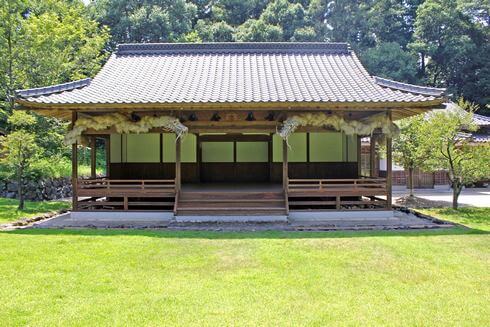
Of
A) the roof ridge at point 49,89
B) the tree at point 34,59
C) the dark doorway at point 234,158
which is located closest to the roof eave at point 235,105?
the roof ridge at point 49,89

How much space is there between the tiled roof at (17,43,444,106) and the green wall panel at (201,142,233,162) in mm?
2377

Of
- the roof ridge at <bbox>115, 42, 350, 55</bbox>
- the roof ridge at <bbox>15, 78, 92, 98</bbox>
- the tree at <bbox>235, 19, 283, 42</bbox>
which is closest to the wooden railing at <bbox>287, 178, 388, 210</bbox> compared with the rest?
the roof ridge at <bbox>115, 42, 350, 55</bbox>

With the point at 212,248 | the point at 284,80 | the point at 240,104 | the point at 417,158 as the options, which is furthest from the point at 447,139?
the point at 212,248

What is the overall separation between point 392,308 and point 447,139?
31.8 feet

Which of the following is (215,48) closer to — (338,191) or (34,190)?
(338,191)

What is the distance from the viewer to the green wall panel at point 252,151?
523 inches

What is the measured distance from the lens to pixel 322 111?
10.5m

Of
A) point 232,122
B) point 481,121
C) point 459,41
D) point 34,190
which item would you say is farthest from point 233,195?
point 459,41

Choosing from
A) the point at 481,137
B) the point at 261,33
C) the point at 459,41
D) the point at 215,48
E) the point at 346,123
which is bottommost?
the point at 346,123

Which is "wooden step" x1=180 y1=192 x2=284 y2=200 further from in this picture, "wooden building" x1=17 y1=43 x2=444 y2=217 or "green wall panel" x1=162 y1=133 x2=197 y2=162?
"green wall panel" x1=162 y1=133 x2=197 y2=162

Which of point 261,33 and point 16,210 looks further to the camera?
point 261,33

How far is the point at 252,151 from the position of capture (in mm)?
13328

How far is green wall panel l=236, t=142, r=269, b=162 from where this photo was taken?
1328 centimetres

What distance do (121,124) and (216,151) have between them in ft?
12.6
